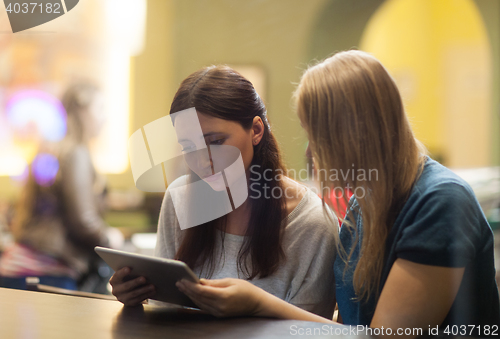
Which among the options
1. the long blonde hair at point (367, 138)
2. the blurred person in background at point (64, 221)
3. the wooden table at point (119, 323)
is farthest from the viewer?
the blurred person in background at point (64, 221)

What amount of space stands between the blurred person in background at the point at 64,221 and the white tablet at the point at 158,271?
1.19 m

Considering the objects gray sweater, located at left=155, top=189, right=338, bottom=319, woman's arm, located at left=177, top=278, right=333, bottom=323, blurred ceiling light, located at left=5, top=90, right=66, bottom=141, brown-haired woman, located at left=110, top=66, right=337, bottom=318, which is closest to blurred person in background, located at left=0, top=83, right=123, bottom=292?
brown-haired woman, located at left=110, top=66, right=337, bottom=318

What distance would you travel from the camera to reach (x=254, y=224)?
1.23 meters

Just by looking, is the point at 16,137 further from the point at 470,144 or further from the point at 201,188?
the point at 470,144

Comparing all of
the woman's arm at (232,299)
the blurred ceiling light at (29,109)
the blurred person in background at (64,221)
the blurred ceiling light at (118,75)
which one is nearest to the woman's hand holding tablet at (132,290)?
the woman's arm at (232,299)

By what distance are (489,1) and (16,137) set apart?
4071 millimetres

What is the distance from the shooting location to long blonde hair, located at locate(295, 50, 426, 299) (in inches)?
34.1

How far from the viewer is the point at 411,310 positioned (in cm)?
79

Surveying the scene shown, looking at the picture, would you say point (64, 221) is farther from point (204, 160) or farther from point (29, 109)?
point (29, 109)

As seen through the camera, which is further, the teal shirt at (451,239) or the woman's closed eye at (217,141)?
the woman's closed eye at (217,141)

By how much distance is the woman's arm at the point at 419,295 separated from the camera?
0.78m

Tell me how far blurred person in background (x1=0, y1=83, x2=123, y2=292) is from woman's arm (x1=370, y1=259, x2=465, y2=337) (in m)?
1.55

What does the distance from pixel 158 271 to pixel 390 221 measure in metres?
0.43

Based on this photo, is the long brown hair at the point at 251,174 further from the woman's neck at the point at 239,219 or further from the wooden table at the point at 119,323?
the wooden table at the point at 119,323
